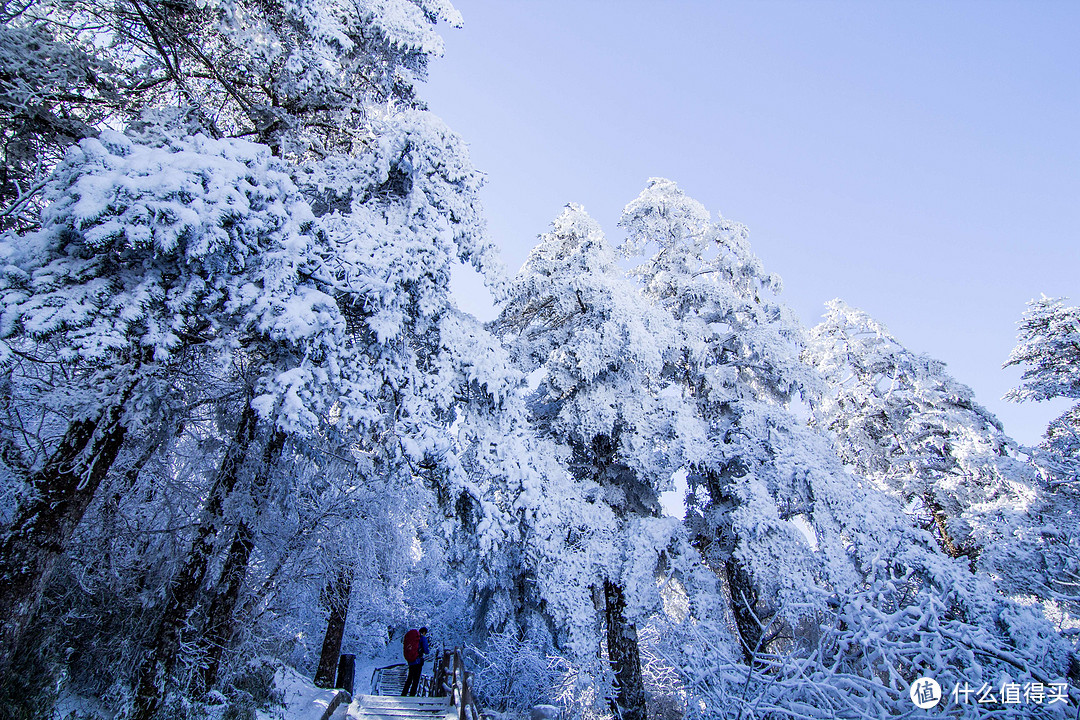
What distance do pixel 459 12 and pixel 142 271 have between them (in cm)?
813

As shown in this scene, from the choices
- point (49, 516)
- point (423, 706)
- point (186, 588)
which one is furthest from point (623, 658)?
point (49, 516)

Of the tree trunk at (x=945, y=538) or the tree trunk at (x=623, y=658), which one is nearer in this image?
Answer: the tree trunk at (x=623, y=658)

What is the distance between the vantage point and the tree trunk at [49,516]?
4.46 m

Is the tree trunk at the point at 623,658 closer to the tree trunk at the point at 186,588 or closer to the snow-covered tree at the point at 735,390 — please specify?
the snow-covered tree at the point at 735,390

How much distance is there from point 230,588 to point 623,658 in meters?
7.29

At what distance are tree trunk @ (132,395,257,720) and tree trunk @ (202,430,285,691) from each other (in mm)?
321

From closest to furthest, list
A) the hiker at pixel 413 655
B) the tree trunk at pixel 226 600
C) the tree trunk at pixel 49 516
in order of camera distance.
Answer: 1. the tree trunk at pixel 49 516
2. the tree trunk at pixel 226 600
3. the hiker at pixel 413 655

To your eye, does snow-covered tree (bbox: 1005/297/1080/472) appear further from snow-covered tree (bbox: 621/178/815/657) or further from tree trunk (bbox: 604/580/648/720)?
tree trunk (bbox: 604/580/648/720)

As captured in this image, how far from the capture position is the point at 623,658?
392 inches

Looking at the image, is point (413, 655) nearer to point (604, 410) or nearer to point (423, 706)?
point (423, 706)

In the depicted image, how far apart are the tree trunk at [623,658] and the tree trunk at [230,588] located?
6596 mm

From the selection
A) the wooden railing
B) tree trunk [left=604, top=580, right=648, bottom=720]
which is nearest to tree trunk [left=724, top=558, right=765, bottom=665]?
tree trunk [left=604, top=580, right=648, bottom=720]

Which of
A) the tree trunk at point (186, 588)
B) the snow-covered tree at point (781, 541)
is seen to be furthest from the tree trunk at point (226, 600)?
the snow-covered tree at point (781, 541)

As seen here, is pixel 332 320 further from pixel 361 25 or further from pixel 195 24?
pixel 361 25
